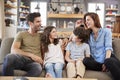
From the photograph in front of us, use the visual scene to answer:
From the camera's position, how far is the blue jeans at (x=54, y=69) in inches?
113

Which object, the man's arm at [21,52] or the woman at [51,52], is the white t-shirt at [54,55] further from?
the man's arm at [21,52]

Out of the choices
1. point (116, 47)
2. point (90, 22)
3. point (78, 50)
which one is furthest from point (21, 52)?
point (116, 47)

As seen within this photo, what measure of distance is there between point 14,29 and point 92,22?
819 centimetres

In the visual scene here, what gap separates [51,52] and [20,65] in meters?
0.47

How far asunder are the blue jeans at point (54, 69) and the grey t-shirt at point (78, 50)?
0.25 m

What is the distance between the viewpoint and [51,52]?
3127mm

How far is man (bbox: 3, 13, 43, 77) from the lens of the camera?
2.76m

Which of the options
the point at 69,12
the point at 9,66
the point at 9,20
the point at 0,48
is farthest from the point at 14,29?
the point at 9,66

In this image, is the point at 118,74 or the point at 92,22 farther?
the point at 92,22

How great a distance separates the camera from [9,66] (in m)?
2.73

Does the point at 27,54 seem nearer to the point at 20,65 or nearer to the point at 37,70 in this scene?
the point at 20,65

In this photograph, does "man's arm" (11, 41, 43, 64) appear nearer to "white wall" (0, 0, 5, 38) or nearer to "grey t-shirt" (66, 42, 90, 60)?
"grey t-shirt" (66, 42, 90, 60)

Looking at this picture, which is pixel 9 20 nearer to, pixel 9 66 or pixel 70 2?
pixel 70 2

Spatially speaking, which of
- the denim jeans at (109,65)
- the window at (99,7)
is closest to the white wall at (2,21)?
the window at (99,7)
